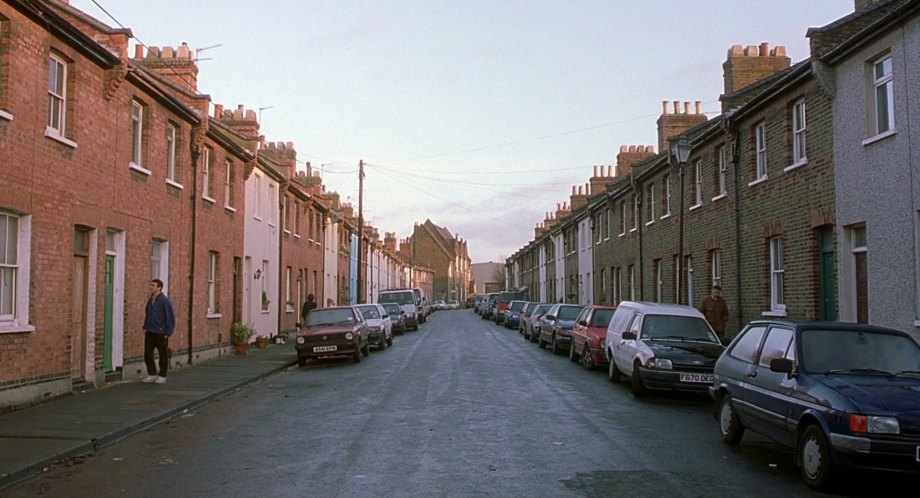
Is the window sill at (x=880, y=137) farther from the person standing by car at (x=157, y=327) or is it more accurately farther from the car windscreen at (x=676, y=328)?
the person standing by car at (x=157, y=327)

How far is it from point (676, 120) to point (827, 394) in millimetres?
24029

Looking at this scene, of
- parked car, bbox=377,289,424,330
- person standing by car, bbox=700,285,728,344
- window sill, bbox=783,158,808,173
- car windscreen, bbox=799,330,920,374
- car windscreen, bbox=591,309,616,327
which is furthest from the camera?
parked car, bbox=377,289,424,330

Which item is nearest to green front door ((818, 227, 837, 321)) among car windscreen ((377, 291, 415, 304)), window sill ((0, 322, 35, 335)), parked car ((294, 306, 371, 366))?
parked car ((294, 306, 371, 366))

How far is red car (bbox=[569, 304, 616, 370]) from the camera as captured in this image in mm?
18484

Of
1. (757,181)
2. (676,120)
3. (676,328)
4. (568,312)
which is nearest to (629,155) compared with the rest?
(676,120)

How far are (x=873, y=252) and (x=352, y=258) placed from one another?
42.7 m

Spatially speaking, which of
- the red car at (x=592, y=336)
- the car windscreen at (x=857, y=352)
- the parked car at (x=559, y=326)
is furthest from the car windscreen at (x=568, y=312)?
the car windscreen at (x=857, y=352)

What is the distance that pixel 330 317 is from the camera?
2195 cm

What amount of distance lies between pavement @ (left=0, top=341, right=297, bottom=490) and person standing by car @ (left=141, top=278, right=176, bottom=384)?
344mm

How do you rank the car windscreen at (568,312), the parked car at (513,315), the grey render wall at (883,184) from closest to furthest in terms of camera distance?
the grey render wall at (883,184) → the car windscreen at (568,312) → the parked car at (513,315)

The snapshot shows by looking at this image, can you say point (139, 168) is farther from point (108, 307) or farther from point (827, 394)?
point (827, 394)

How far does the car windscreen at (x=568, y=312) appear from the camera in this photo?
24.8 meters

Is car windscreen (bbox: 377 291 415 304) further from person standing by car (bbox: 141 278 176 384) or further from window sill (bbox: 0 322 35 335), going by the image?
window sill (bbox: 0 322 35 335)

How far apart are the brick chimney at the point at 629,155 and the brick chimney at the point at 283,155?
624 inches
